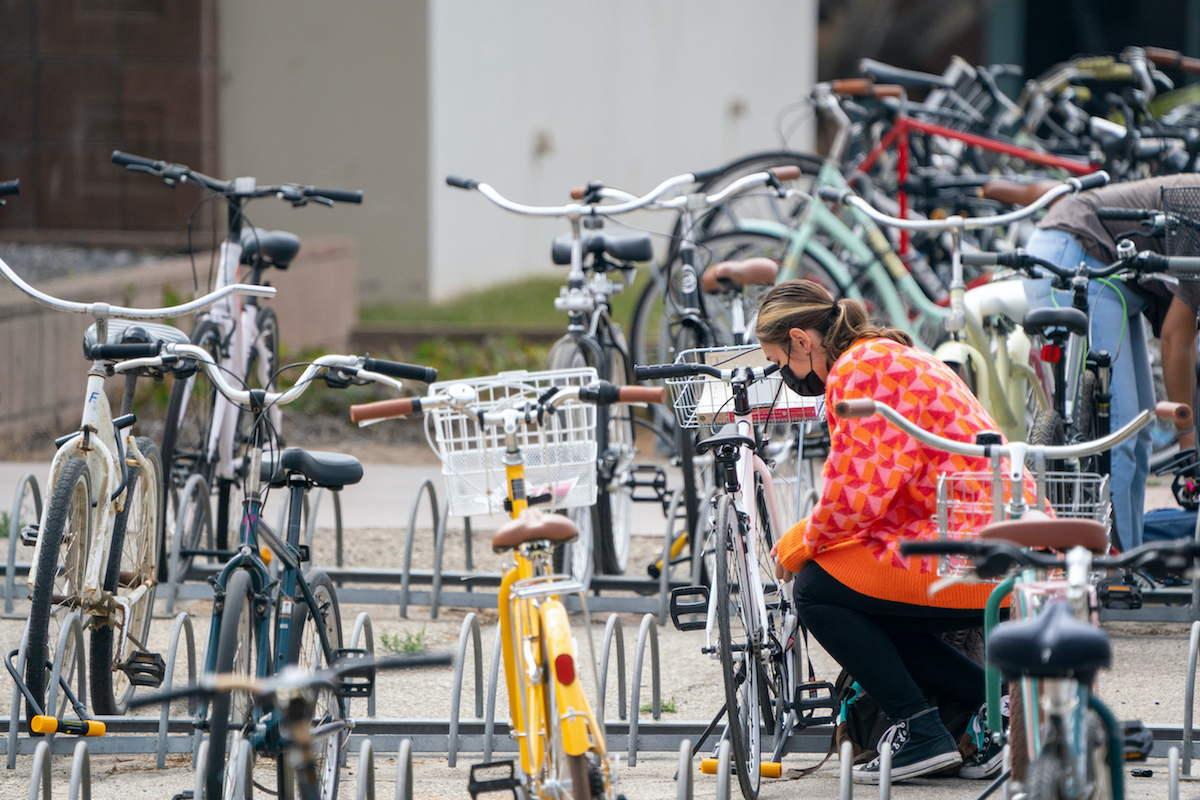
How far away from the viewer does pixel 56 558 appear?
14.5ft

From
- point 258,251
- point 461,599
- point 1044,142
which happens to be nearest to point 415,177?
point 1044,142

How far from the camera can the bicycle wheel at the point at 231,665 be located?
3.44 metres

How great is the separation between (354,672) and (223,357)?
3.11 meters

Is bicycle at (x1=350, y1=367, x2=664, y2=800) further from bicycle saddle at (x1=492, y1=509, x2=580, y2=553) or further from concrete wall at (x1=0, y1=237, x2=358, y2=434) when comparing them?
concrete wall at (x1=0, y1=237, x2=358, y2=434)

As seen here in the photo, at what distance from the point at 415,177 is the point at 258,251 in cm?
683

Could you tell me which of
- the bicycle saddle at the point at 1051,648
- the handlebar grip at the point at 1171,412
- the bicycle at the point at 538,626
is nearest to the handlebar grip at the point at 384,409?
the bicycle at the point at 538,626

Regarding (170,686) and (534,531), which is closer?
(534,531)

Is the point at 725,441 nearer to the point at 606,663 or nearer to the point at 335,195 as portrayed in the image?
the point at 606,663

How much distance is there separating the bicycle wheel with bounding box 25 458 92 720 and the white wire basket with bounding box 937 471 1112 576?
2364mm

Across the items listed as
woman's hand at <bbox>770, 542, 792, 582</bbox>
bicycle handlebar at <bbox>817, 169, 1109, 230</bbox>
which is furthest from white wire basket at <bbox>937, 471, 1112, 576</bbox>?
bicycle handlebar at <bbox>817, 169, 1109, 230</bbox>

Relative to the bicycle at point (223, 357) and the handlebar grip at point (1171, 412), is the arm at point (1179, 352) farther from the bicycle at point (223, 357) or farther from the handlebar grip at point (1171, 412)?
the bicycle at point (223, 357)

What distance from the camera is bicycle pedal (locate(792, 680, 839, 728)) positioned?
429cm

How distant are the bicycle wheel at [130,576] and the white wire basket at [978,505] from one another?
2349 mm

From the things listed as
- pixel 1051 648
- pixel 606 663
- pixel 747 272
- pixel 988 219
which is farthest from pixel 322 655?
pixel 988 219
